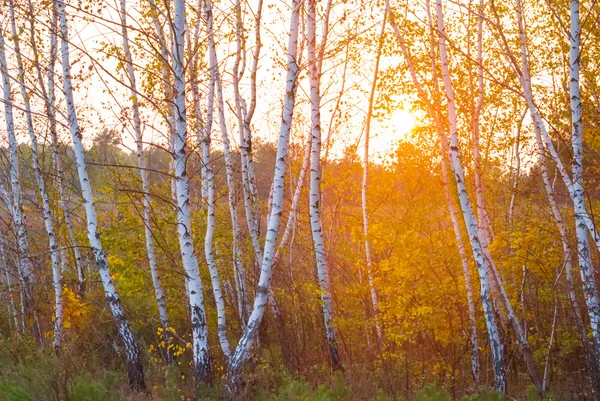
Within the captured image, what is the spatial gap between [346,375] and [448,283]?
3.73m

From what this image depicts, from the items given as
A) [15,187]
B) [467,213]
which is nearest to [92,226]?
[15,187]

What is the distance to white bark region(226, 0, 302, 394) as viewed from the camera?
313 inches

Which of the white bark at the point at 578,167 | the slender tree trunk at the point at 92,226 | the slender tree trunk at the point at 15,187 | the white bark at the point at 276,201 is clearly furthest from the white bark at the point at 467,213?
the slender tree trunk at the point at 15,187

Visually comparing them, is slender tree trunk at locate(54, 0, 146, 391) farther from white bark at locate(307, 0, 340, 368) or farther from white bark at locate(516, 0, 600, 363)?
white bark at locate(516, 0, 600, 363)

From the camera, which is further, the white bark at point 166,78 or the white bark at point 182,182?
the white bark at point 182,182

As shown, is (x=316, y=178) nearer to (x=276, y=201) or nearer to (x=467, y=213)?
(x=467, y=213)

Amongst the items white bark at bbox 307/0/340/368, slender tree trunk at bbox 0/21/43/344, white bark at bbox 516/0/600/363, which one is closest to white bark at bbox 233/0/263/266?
white bark at bbox 307/0/340/368

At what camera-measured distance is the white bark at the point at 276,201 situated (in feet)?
26.1

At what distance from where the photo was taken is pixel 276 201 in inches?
314

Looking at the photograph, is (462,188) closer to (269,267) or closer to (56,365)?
(269,267)

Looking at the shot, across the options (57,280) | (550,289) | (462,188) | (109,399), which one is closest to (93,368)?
(57,280)

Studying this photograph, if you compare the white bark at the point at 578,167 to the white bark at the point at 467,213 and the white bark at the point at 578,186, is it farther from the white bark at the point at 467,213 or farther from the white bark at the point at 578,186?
the white bark at the point at 467,213

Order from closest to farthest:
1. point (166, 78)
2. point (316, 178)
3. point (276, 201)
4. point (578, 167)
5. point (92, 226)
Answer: point (276, 201) < point (578, 167) < point (166, 78) < point (92, 226) < point (316, 178)

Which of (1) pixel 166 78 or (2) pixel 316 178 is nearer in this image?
(1) pixel 166 78
